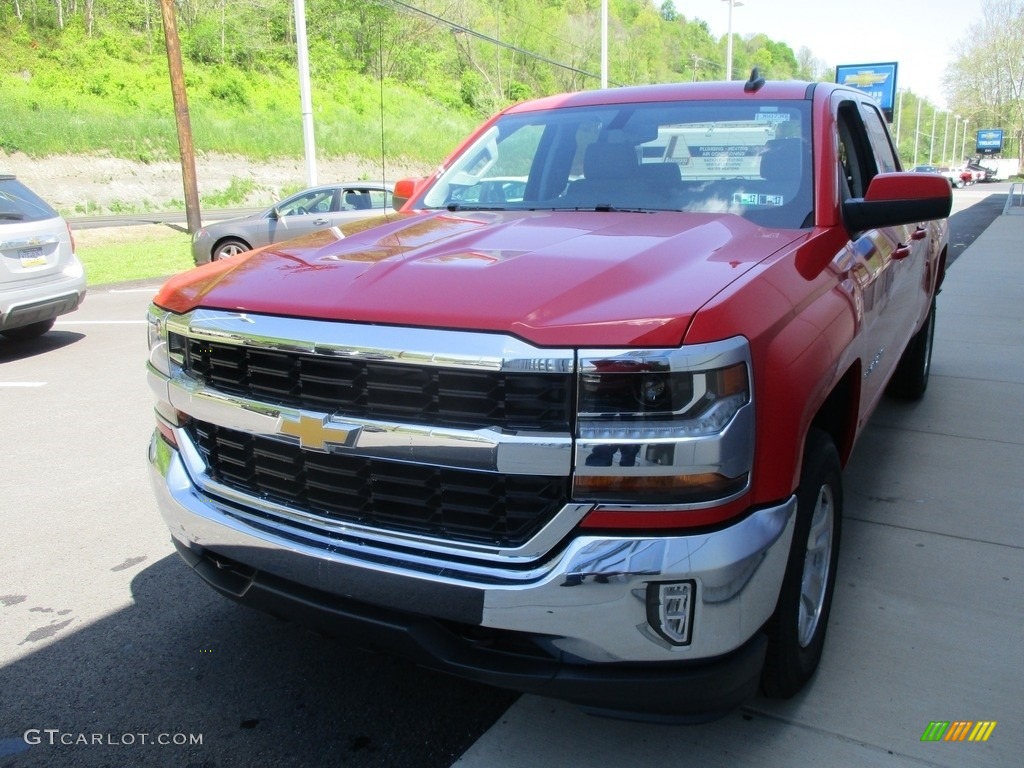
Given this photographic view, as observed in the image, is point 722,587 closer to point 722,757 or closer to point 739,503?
point 739,503

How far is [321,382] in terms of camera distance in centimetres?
223

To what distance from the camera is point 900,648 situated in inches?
119

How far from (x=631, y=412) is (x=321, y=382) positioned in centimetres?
80

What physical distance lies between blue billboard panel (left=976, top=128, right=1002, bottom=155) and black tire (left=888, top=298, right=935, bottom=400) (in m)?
96.2

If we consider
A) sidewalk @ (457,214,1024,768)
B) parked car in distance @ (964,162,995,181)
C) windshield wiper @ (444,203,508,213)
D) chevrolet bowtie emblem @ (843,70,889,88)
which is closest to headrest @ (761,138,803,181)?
windshield wiper @ (444,203,508,213)

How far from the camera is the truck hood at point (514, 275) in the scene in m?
2.04

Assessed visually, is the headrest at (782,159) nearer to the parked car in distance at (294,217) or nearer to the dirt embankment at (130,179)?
the parked car in distance at (294,217)

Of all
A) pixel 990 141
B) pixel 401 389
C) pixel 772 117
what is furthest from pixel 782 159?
pixel 990 141

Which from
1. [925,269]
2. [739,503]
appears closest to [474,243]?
[739,503]

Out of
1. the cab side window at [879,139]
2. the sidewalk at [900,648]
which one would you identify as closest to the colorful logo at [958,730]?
the sidewalk at [900,648]

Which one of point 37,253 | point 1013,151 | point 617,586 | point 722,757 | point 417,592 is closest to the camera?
point 617,586

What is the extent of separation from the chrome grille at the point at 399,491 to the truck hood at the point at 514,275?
0.36 metres

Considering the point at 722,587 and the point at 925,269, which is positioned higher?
the point at 925,269

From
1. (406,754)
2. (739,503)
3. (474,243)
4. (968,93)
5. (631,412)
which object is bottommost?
(406,754)
